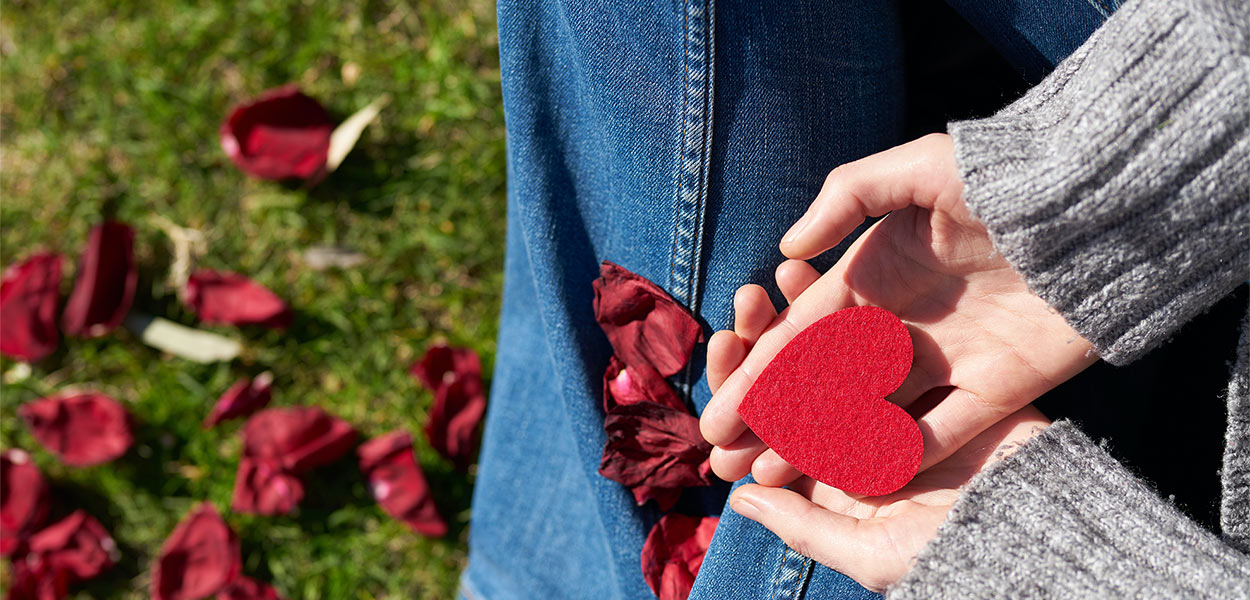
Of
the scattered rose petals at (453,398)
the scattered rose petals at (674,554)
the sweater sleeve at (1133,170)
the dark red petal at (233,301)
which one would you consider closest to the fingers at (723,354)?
the scattered rose petals at (674,554)

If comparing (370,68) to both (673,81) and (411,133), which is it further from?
(673,81)

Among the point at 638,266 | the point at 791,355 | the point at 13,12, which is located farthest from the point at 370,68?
the point at 791,355

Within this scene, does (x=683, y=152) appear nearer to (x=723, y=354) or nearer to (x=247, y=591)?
(x=723, y=354)

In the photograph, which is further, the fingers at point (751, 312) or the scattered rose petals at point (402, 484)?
the scattered rose petals at point (402, 484)

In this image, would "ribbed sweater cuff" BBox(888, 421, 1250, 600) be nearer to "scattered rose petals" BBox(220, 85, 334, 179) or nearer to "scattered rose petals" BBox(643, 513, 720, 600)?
"scattered rose petals" BBox(643, 513, 720, 600)

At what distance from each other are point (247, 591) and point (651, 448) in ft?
4.38

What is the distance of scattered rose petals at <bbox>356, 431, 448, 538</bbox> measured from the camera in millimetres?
2158

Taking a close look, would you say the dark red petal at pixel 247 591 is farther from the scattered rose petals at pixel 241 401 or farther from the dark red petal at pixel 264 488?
the scattered rose petals at pixel 241 401

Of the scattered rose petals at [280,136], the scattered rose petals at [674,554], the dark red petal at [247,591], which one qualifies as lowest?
A: the dark red petal at [247,591]

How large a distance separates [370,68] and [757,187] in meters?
1.52

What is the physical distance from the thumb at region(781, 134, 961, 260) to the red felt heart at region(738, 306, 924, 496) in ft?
0.57

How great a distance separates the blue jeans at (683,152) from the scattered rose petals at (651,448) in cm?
5

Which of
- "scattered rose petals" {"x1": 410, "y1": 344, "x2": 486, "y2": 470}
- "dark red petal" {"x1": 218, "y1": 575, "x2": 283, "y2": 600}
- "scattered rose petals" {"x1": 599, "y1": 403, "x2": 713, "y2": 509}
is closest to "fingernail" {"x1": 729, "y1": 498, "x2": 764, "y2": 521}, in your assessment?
"scattered rose petals" {"x1": 599, "y1": 403, "x2": 713, "y2": 509}

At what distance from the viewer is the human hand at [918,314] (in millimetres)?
1176
